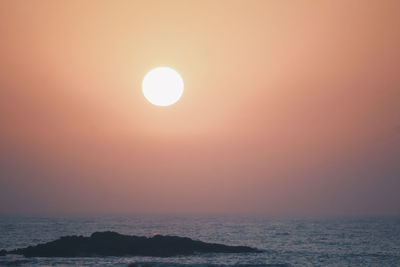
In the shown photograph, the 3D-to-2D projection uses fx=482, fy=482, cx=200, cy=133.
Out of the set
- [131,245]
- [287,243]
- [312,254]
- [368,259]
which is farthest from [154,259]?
[287,243]

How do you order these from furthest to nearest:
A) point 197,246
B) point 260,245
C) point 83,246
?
1. point 260,245
2. point 197,246
3. point 83,246

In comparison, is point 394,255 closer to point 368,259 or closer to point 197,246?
point 368,259

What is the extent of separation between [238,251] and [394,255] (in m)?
23.2

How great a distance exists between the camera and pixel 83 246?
205 ft

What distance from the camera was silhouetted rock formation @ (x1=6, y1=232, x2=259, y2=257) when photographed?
60.7 meters

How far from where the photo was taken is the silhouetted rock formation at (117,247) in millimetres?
60703

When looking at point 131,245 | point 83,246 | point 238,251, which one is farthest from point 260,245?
point 83,246

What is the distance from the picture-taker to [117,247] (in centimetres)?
6359

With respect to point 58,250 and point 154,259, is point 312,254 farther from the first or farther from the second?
point 58,250

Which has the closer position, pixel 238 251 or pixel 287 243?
pixel 238 251

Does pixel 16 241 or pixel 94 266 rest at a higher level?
pixel 16 241

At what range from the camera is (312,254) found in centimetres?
6844

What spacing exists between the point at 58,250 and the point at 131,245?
958 cm

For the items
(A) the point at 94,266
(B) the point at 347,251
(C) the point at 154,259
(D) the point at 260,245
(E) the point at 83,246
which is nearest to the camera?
(A) the point at 94,266
